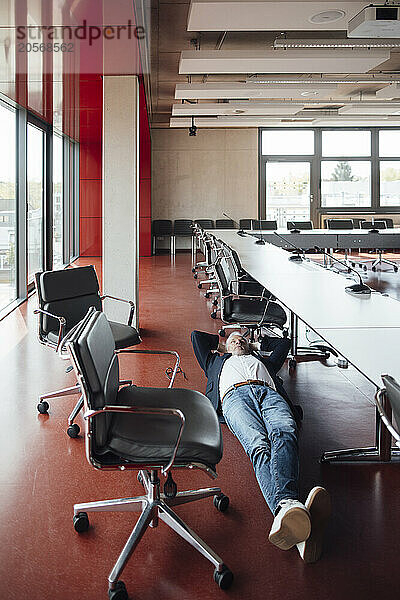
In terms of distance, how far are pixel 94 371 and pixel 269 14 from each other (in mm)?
4487

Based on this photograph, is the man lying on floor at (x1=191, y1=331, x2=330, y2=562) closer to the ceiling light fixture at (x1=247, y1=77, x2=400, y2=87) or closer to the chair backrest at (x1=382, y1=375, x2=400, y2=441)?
the chair backrest at (x1=382, y1=375, x2=400, y2=441)

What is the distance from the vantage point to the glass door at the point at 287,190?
16.6m

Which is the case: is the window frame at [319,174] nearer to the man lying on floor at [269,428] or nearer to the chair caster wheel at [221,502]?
the man lying on floor at [269,428]

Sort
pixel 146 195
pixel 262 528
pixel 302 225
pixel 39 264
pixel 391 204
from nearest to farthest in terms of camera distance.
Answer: pixel 262 528 → pixel 39 264 → pixel 302 225 → pixel 146 195 → pixel 391 204

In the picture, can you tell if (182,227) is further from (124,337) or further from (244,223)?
(124,337)

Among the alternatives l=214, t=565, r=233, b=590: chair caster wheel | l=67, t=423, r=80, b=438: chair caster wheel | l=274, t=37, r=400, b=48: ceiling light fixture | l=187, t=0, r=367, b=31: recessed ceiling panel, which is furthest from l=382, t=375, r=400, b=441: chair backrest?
l=274, t=37, r=400, b=48: ceiling light fixture

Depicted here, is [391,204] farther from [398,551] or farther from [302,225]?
[398,551]

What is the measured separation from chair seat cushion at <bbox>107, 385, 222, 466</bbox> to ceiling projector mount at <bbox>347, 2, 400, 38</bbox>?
4104mm

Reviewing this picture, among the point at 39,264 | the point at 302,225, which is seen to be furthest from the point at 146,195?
the point at 39,264

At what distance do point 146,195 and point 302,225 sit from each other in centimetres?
421

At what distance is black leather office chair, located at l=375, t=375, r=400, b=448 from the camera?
2064 millimetres

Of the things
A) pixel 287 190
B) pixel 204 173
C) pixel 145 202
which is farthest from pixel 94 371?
pixel 287 190

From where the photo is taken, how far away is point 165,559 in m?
2.50

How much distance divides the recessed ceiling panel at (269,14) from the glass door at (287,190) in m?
10.4
